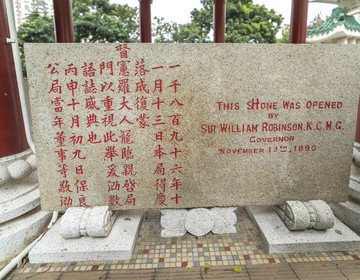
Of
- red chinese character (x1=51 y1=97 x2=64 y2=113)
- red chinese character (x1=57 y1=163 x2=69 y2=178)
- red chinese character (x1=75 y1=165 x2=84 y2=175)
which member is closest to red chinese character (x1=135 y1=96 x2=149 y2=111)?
red chinese character (x1=51 y1=97 x2=64 y2=113)

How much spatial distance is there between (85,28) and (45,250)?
1427cm

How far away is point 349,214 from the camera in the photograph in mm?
3307

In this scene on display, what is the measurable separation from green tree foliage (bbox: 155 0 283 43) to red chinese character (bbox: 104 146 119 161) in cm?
1575

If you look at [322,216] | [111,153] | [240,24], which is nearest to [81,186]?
[111,153]

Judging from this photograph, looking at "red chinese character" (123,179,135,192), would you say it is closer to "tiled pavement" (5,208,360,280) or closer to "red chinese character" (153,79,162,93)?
"tiled pavement" (5,208,360,280)

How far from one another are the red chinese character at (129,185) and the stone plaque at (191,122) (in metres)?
0.01

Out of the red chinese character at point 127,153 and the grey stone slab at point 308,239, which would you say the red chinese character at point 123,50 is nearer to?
the red chinese character at point 127,153

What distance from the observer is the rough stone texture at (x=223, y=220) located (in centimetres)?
323

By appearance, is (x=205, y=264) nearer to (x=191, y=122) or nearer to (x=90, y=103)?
Answer: (x=191, y=122)

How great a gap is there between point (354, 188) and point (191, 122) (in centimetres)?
218

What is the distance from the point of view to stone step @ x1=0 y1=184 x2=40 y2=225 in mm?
2961

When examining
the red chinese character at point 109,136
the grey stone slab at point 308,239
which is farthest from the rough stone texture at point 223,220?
the red chinese character at point 109,136

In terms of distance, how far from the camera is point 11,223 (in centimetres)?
303

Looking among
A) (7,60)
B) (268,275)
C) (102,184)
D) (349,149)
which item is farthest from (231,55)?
(7,60)
